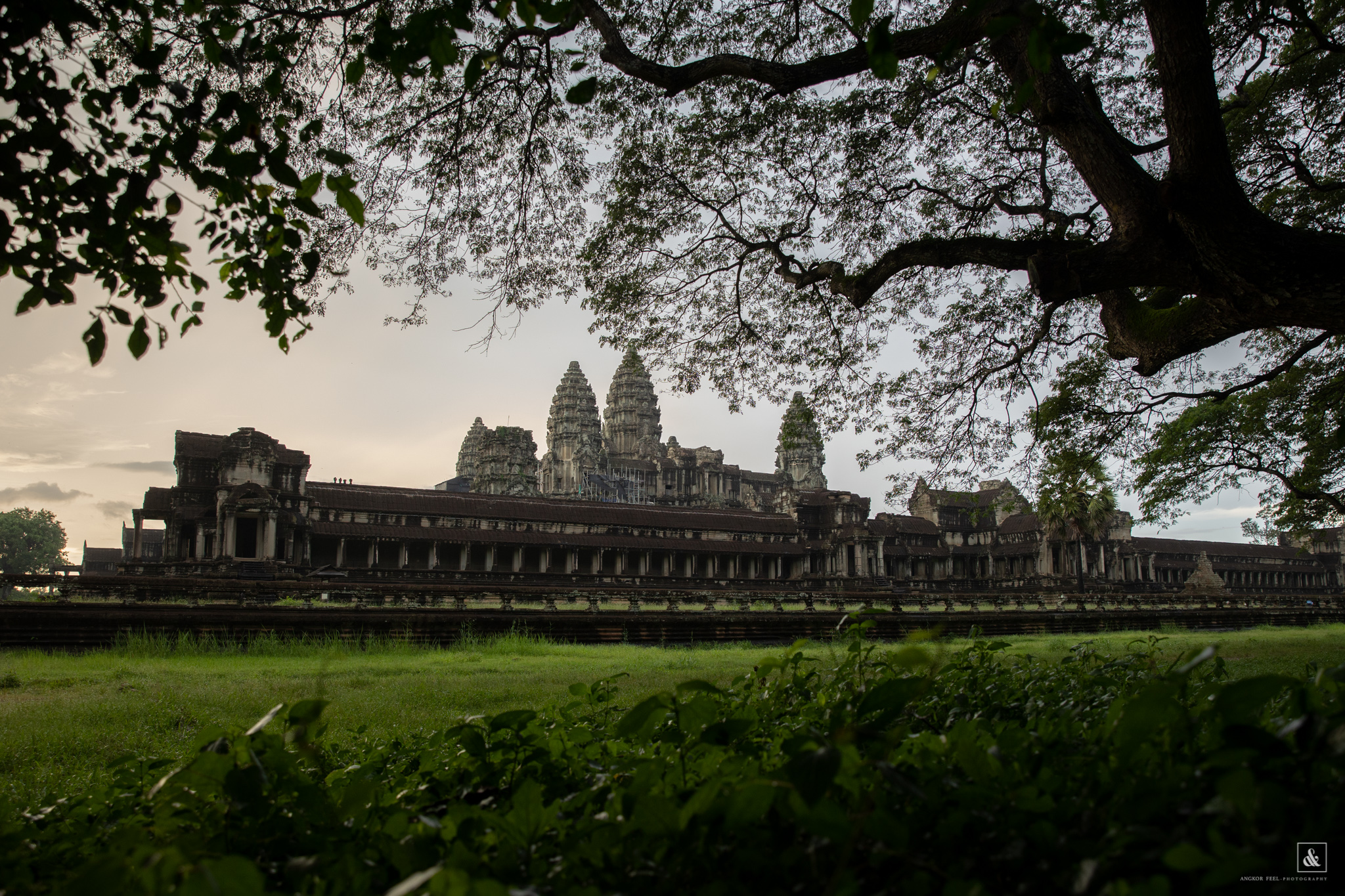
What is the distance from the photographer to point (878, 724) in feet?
6.79

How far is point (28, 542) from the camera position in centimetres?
7525

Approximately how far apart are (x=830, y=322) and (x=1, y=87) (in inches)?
358

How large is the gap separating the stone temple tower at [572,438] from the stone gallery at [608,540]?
12.7 ft

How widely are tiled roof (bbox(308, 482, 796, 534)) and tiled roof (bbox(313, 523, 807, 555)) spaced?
2.96ft

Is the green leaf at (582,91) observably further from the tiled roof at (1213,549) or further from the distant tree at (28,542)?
the distant tree at (28,542)

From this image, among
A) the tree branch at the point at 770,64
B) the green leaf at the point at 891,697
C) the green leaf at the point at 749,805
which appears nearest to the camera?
the green leaf at the point at 749,805

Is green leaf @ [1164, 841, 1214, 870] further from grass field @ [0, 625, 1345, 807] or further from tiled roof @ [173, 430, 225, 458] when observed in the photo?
tiled roof @ [173, 430, 225, 458]

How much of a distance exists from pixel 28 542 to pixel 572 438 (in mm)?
53591

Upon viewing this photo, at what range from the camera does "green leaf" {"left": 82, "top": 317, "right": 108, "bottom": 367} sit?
316 cm

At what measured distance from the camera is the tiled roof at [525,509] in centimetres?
3981

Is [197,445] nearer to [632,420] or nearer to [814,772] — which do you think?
[814,772]

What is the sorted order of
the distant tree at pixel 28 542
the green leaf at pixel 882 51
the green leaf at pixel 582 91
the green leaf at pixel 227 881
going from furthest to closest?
the distant tree at pixel 28 542, the green leaf at pixel 582 91, the green leaf at pixel 882 51, the green leaf at pixel 227 881

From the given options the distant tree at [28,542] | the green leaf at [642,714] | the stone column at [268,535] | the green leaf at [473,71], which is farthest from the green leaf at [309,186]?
the distant tree at [28,542]

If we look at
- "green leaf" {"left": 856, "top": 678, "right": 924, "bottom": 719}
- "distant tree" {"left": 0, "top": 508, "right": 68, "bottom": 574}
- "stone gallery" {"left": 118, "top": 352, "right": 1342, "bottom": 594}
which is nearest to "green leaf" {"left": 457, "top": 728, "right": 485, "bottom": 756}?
"green leaf" {"left": 856, "top": 678, "right": 924, "bottom": 719}
